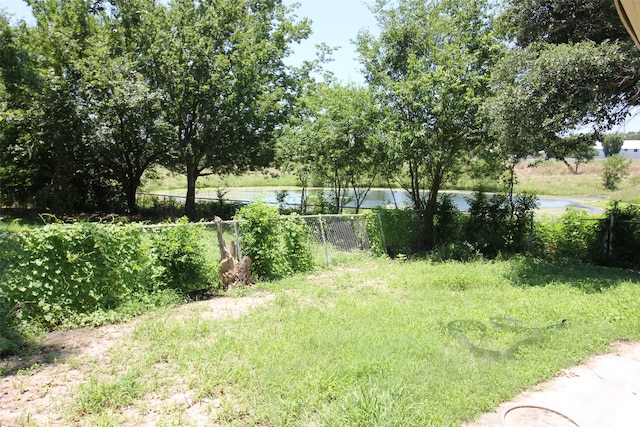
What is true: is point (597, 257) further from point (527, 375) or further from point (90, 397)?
point (90, 397)

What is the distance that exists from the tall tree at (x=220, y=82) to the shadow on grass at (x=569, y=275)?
11088 mm

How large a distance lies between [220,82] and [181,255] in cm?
1130

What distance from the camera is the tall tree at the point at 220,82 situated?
52.9ft

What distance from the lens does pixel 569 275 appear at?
8.32 meters

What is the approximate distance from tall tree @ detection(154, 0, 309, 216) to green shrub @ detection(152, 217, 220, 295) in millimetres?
10520

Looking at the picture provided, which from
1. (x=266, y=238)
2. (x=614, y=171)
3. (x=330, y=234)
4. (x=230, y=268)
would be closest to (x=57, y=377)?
(x=230, y=268)

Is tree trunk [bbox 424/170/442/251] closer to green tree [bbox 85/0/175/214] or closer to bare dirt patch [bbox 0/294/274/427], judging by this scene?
bare dirt patch [bbox 0/294/274/427]

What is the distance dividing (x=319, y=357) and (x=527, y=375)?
6.67ft

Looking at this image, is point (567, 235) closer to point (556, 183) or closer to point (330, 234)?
point (330, 234)

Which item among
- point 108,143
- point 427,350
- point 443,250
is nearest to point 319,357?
point 427,350

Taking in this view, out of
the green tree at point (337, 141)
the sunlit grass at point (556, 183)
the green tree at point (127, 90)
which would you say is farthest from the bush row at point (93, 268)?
the sunlit grass at point (556, 183)

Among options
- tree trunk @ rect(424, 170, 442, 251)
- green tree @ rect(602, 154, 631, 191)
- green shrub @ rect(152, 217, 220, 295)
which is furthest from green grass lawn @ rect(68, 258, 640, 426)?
green tree @ rect(602, 154, 631, 191)

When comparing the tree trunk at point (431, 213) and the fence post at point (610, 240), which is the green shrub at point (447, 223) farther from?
Result: the fence post at point (610, 240)

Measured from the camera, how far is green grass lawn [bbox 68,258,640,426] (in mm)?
3293
